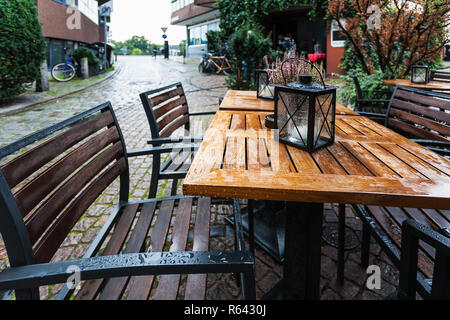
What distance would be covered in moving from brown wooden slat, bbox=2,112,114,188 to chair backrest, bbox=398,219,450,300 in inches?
49.4

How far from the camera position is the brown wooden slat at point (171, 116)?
2424mm

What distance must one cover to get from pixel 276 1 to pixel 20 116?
10584 millimetres

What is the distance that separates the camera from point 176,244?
1.56 metres

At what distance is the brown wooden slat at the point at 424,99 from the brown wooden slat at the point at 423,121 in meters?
0.11

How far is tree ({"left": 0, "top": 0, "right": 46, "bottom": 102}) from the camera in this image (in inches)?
290

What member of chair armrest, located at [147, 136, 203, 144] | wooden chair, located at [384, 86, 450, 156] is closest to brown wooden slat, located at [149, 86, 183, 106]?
chair armrest, located at [147, 136, 203, 144]

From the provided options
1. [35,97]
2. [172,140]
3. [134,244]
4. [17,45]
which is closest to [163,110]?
[172,140]

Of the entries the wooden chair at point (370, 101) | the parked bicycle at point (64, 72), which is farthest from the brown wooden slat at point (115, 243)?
the parked bicycle at point (64, 72)

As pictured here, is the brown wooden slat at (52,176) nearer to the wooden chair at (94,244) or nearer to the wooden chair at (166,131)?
the wooden chair at (94,244)

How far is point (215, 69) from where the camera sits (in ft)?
55.7

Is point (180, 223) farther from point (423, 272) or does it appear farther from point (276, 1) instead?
point (276, 1)

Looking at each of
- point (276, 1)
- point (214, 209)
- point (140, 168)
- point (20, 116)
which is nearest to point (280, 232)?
point (214, 209)

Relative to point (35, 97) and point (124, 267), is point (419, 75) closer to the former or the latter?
point (124, 267)
